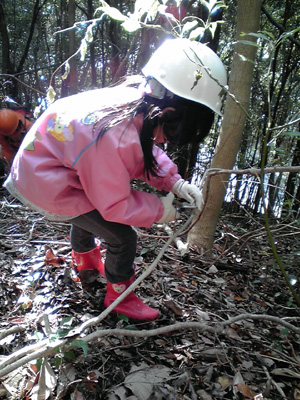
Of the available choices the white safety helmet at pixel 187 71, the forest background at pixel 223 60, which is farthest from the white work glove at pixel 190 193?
the white safety helmet at pixel 187 71

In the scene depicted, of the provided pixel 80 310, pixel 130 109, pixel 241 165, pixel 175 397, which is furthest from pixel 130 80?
pixel 241 165

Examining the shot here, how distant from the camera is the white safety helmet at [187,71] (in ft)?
4.68

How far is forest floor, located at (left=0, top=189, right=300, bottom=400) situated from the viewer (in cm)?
118

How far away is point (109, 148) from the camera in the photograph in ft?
4.40

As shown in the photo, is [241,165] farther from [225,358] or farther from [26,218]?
→ [225,358]

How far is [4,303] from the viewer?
5.34ft

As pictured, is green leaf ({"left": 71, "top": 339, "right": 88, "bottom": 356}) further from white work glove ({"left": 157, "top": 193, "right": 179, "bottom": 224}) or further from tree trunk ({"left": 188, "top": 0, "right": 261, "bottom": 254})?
tree trunk ({"left": 188, "top": 0, "right": 261, "bottom": 254})

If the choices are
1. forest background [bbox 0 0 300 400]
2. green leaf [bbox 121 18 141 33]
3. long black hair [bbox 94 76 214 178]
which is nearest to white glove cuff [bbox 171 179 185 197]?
forest background [bbox 0 0 300 400]

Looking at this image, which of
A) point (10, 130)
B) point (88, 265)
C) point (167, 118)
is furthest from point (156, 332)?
point (10, 130)

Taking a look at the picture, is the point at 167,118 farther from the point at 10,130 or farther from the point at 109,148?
the point at 10,130

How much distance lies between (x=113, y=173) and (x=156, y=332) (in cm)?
70

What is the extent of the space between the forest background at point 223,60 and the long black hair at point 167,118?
0.14 metres

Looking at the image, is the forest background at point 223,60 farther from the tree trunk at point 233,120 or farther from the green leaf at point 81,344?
the green leaf at point 81,344

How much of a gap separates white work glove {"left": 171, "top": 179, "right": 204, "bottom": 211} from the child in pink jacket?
22 cm
